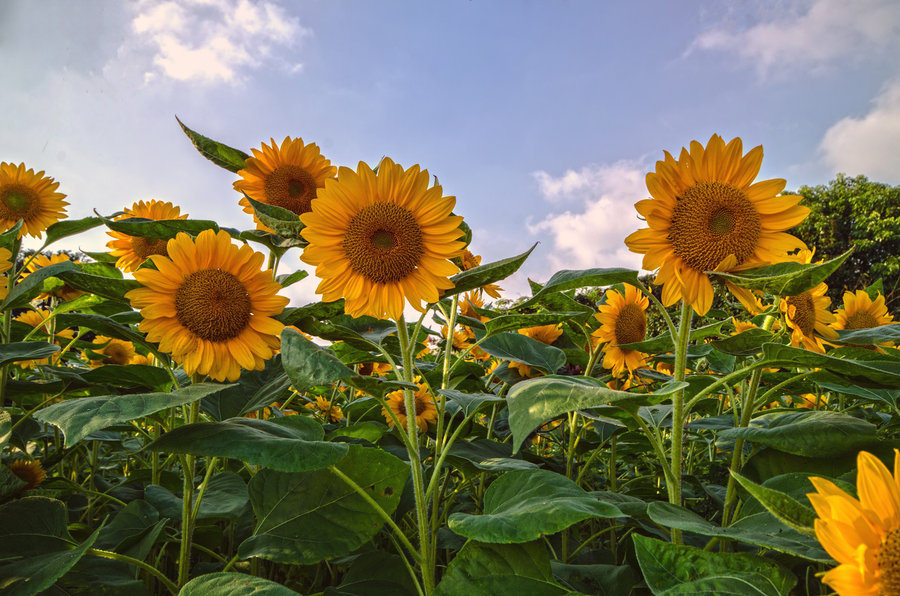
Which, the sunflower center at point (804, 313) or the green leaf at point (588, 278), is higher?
the sunflower center at point (804, 313)

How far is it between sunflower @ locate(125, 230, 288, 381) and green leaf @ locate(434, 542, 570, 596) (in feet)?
2.45

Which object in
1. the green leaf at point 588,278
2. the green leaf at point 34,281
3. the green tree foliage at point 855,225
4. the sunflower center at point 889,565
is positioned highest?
the green tree foliage at point 855,225

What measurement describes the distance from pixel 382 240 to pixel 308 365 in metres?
0.53

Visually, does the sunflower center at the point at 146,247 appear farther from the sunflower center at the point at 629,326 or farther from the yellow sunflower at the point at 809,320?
the yellow sunflower at the point at 809,320

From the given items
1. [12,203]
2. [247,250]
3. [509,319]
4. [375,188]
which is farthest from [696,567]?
[12,203]

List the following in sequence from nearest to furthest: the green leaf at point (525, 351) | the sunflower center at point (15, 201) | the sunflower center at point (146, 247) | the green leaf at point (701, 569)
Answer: the green leaf at point (701, 569)
the green leaf at point (525, 351)
the sunflower center at point (146, 247)
the sunflower center at point (15, 201)

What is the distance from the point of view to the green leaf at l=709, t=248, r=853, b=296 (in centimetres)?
105

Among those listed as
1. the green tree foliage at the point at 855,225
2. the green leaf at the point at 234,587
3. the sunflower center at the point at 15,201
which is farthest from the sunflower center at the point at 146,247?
the green tree foliage at the point at 855,225

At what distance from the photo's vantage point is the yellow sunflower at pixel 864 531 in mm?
625

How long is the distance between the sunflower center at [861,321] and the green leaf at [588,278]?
1.49 m

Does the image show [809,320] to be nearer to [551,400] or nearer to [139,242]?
[551,400]

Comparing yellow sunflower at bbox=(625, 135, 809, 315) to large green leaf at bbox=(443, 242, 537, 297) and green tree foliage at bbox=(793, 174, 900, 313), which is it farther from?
green tree foliage at bbox=(793, 174, 900, 313)

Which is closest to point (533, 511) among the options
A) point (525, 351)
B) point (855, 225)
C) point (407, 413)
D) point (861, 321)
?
point (407, 413)

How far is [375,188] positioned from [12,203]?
2.55m
